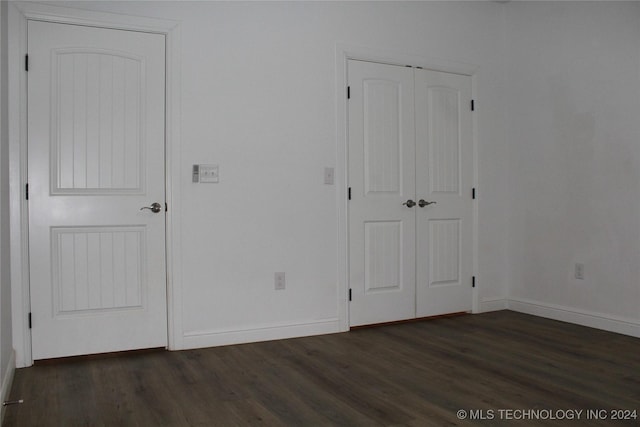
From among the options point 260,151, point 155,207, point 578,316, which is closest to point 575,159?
point 578,316

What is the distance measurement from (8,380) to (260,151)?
6.51ft

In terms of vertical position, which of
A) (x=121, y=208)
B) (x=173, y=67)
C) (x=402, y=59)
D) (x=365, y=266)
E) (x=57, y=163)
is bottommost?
(x=365, y=266)

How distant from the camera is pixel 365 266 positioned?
4.04 meters

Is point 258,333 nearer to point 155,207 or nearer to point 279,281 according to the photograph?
point 279,281

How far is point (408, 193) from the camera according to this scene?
4238 millimetres

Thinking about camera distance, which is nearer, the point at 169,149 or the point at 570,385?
the point at 570,385

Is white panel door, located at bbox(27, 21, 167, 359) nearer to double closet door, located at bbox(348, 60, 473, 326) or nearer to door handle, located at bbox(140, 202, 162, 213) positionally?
door handle, located at bbox(140, 202, 162, 213)

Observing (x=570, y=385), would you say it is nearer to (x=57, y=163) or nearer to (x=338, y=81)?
(x=338, y=81)

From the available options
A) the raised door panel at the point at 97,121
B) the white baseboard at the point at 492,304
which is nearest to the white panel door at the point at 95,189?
the raised door panel at the point at 97,121

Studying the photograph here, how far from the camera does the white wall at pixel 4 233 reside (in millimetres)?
2607

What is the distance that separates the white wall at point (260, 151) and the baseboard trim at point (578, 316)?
5.71 feet

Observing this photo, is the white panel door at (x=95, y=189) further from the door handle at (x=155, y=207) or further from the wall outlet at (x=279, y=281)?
the wall outlet at (x=279, y=281)

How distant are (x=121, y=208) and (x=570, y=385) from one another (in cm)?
274

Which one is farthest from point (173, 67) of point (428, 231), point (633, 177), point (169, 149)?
point (633, 177)
